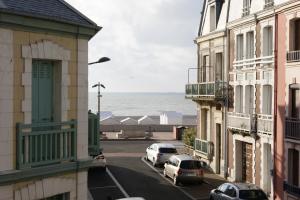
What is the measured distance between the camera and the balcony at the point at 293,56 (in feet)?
76.5

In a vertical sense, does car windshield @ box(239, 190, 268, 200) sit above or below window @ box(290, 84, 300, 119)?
below

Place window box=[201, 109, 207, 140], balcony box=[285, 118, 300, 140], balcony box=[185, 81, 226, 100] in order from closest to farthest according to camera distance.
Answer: balcony box=[285, 118, 300, 140], balcony box=[185, 81, 226, 100], window box=[201, 109, 207, 140]

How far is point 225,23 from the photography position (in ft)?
106

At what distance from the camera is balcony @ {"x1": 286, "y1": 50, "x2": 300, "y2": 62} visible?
76.5 feet

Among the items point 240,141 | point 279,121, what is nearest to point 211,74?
point 240,141

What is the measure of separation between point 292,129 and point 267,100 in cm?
378

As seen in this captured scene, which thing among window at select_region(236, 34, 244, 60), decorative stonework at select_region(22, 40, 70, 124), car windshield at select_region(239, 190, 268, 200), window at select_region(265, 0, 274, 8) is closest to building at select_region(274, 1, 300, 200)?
window at select_region(265, 0, 274, 8)

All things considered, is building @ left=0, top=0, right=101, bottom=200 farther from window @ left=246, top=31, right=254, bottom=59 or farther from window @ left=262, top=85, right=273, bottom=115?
window @ left=246, top=31, right=254, bottom=59

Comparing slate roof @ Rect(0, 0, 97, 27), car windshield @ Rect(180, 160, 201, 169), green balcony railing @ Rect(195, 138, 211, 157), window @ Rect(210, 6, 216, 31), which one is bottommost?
car windshield @ Rect(180, 160, 201, 169)

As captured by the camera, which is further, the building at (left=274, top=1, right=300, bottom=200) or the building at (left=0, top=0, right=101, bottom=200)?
the building at (left=274, top=1, right=300, bottom=200)

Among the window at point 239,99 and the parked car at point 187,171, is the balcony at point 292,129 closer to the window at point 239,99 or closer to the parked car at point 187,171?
the window at point 239,99

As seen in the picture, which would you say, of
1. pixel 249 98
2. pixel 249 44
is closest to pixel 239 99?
pixel 249 98

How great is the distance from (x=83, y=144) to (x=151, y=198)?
48.9ft

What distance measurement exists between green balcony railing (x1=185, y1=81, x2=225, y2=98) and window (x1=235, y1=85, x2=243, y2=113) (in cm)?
130
